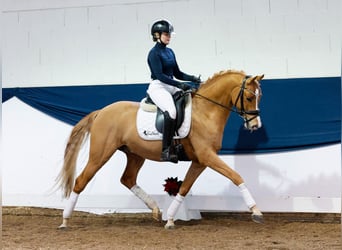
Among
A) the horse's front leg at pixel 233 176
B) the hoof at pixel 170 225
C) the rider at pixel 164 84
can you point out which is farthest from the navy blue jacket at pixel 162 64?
the hoof at pixel 170 225

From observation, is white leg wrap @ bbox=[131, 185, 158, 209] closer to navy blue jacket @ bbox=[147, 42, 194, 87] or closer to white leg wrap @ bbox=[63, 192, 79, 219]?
white leg wrap @ bbox=[63, 192, 79, 219]

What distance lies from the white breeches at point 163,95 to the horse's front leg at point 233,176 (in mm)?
457

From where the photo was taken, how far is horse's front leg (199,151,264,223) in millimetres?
3535

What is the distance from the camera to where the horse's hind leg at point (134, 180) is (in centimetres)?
417

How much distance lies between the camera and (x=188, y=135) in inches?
152

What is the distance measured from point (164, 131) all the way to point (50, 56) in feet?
7.91

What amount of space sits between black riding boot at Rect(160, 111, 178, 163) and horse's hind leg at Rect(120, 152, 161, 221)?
52 centimetres

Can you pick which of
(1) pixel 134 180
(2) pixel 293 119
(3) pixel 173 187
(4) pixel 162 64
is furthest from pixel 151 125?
(2) pixel 293 119

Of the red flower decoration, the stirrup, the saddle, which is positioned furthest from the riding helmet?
the red flower decoration

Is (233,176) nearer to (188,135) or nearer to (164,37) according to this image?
(188,135)

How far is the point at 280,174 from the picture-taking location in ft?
15.4

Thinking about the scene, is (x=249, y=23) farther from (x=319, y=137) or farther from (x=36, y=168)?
(x=36, y=168)

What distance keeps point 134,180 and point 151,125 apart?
0.68m

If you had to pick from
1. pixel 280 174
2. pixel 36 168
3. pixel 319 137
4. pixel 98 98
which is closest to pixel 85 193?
pixel 36 168
